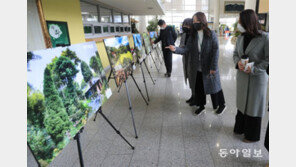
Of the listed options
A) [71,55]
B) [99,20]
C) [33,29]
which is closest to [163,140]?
[71,55]

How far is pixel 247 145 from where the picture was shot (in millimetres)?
1942

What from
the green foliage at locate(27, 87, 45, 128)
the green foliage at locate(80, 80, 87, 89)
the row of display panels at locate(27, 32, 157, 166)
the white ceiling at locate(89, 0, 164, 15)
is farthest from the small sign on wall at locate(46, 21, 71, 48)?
the green foliage at locate(27, 87, 45, 128)

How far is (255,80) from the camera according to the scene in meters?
1.74

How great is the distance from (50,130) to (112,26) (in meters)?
7.65

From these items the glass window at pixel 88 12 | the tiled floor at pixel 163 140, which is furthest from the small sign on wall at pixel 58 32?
the tiled floor at pixel 163 140

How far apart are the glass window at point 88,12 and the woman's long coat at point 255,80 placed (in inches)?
193

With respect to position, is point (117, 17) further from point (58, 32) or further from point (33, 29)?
point (33, 29)

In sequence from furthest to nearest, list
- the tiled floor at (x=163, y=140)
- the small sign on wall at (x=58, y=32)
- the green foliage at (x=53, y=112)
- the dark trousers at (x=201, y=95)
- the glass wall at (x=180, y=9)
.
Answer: the glass wall at (x=180, y=9), the small sign on wall at (x=58, y=32), the dark trousers at (x=201, y=95), the tiled floor at (x=163, y=140), the green foliage at (x=53, y=112)

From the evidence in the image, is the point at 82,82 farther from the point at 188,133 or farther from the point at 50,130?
the point at 188,133

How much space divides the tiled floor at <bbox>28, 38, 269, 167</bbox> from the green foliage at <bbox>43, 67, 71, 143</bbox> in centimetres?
103

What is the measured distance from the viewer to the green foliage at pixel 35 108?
75 centimetres

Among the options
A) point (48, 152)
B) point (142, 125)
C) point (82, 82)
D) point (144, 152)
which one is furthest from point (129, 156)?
point (48, 152)

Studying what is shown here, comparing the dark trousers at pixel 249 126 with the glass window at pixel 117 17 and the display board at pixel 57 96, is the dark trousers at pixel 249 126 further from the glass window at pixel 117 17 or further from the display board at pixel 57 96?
the glass window at pixel 117 17

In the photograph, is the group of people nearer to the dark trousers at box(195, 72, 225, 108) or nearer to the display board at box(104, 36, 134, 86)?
the dark trousers at box(195, 72, 225, 108)
